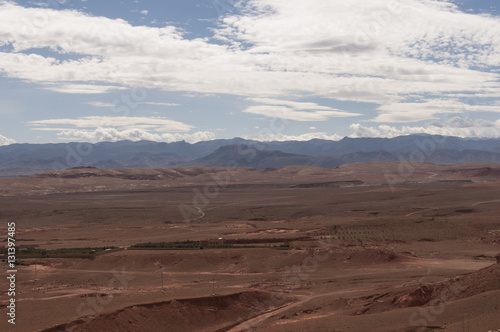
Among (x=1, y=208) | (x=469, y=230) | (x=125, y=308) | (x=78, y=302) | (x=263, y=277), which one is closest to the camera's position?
(x=125, y=308)

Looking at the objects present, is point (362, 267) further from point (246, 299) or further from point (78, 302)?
point (78, 302)

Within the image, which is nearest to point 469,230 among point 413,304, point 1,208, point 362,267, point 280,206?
point 362,267

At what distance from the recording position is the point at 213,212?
96.6 m

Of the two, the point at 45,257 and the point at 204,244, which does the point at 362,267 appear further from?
the point at 45,257

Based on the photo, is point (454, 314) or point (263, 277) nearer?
point (454, 314)

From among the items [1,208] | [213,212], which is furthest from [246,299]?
[1,208]

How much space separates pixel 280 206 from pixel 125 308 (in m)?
75.8

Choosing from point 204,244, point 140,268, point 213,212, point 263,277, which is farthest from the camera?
point 213,212

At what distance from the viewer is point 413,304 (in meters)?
26.3

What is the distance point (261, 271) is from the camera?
42969 millimetres

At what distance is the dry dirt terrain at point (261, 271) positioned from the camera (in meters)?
25.1

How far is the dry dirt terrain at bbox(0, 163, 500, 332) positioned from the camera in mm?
25125

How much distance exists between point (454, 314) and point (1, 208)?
101 meters

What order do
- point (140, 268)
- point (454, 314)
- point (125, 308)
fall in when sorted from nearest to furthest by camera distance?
point (454, 314), point (125, 308), point (140, 268)
